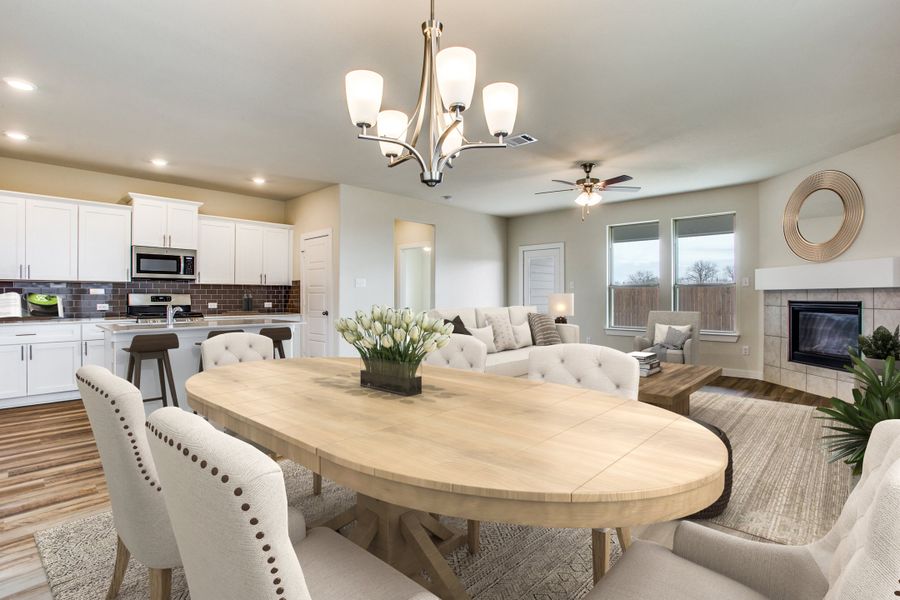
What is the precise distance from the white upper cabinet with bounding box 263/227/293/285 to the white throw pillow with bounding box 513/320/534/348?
365 centimetres

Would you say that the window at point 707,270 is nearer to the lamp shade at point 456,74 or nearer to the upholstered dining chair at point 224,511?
the lamp shade at point 456,74

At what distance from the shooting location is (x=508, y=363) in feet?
14.9

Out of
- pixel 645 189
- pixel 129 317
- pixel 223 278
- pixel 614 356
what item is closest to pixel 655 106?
pixel 614 356

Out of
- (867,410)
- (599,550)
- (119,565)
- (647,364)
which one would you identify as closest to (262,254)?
(647,364)

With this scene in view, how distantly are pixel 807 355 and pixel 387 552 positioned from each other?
5.72 m

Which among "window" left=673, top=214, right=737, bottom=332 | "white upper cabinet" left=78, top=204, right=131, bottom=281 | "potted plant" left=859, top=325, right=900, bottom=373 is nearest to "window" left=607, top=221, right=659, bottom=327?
"window" left=673, top=214, right=737, bottom=332

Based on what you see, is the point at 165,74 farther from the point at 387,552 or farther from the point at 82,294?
the point at 82,294

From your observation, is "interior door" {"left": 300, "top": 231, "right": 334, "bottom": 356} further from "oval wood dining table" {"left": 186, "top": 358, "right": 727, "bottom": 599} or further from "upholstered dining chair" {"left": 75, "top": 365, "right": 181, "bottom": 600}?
"upholstered dining chair" {"left": 75, "top": 365, "right": 181, "bottom": 600}

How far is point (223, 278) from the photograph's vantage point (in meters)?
6.18

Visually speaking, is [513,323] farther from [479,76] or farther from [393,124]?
[393,124]

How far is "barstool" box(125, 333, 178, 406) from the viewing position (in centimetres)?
352

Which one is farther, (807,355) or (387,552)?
(807,355)

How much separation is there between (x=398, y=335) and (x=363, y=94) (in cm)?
112

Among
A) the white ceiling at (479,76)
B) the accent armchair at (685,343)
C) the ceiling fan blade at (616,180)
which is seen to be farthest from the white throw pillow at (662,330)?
the ceiling fan blade at (616,180)
